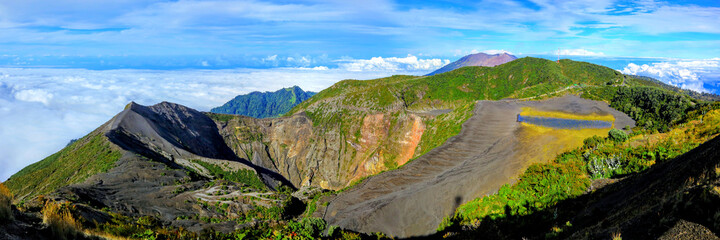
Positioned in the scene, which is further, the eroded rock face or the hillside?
the eroded rock face

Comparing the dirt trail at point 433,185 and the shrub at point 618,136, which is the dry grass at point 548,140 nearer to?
the dirt trail at point 433,185

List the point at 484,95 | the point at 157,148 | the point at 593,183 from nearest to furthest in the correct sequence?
the point at 593,183, the point at 157,148, the point at 484,95

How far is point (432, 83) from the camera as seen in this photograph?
361 ft

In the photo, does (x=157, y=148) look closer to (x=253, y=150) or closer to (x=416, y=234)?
(x=253, y=150)

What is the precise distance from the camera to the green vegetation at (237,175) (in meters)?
57.1

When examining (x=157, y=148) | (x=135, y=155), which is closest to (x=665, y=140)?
(x=135, y=155)

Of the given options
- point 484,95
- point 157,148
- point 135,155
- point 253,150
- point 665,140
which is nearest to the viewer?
point 665,140

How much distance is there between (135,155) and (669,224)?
55057mm

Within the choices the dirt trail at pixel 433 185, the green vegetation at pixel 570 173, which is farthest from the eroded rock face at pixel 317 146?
the green vegetation at pixel 570 173

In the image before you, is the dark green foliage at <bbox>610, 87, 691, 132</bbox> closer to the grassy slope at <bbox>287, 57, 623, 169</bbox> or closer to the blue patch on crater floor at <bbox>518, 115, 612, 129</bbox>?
the blue patch on crater floor at <bbox>518, 115, 612, 129</bbox>

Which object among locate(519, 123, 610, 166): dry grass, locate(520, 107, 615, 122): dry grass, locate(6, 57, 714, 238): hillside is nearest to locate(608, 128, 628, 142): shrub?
locate(6, 57, 714, 238): hillside

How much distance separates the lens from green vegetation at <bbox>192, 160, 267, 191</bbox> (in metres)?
57.1

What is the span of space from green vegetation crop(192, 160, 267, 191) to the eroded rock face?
1187 inches

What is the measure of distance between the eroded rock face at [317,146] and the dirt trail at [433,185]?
159ft
